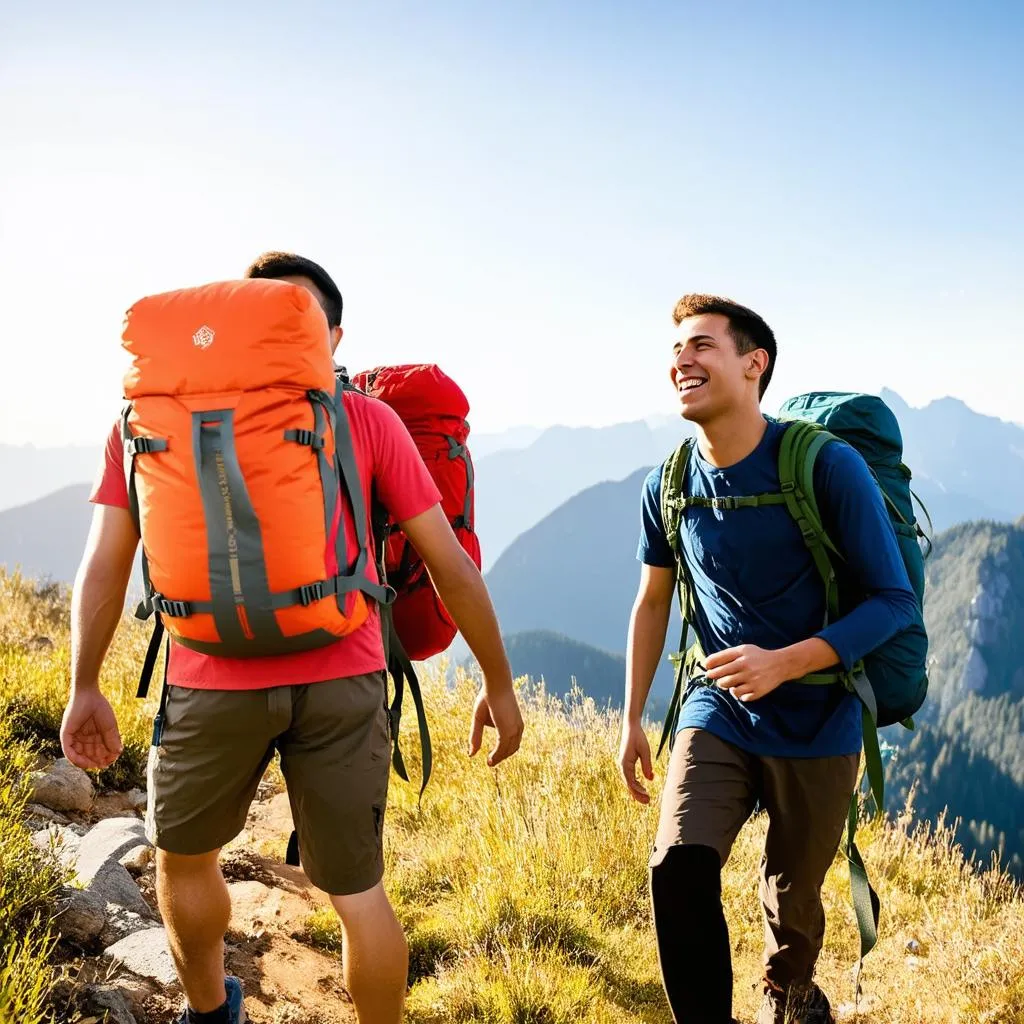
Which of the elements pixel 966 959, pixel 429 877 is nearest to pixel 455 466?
pixel 429 877

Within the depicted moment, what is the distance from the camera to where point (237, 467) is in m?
1.75

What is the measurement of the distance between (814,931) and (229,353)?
8.59 ft

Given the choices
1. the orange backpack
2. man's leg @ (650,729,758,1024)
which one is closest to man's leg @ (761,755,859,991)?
man's leg @ (650,729,758,1024)

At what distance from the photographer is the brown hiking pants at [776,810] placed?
2426 millimetres

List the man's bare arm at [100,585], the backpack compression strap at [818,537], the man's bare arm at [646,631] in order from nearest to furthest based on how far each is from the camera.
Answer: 1. the man's bare arm at [100,585]
2. the backpack compression strap at [818,537]
3. the man's bare arm at [646,631]

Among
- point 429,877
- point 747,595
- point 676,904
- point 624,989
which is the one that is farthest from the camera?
point 429,877

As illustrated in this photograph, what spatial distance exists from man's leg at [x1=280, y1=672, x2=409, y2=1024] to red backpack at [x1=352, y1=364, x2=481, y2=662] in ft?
2.41

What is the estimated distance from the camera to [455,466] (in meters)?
2.81

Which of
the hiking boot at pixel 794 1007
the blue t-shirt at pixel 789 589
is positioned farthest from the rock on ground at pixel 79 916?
the hiking boot at pixel 794 1007

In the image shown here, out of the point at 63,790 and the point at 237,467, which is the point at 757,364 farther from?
the point at 63,790

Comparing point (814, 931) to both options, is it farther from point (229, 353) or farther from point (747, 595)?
point (229, 353)

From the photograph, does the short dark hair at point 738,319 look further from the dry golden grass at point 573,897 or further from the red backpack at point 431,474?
the dry golden grass at point 573,897

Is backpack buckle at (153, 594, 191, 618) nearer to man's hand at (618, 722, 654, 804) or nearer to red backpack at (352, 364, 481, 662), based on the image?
red backpack at (352, 364, 481, 662)

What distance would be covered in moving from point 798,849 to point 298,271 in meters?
2.43
